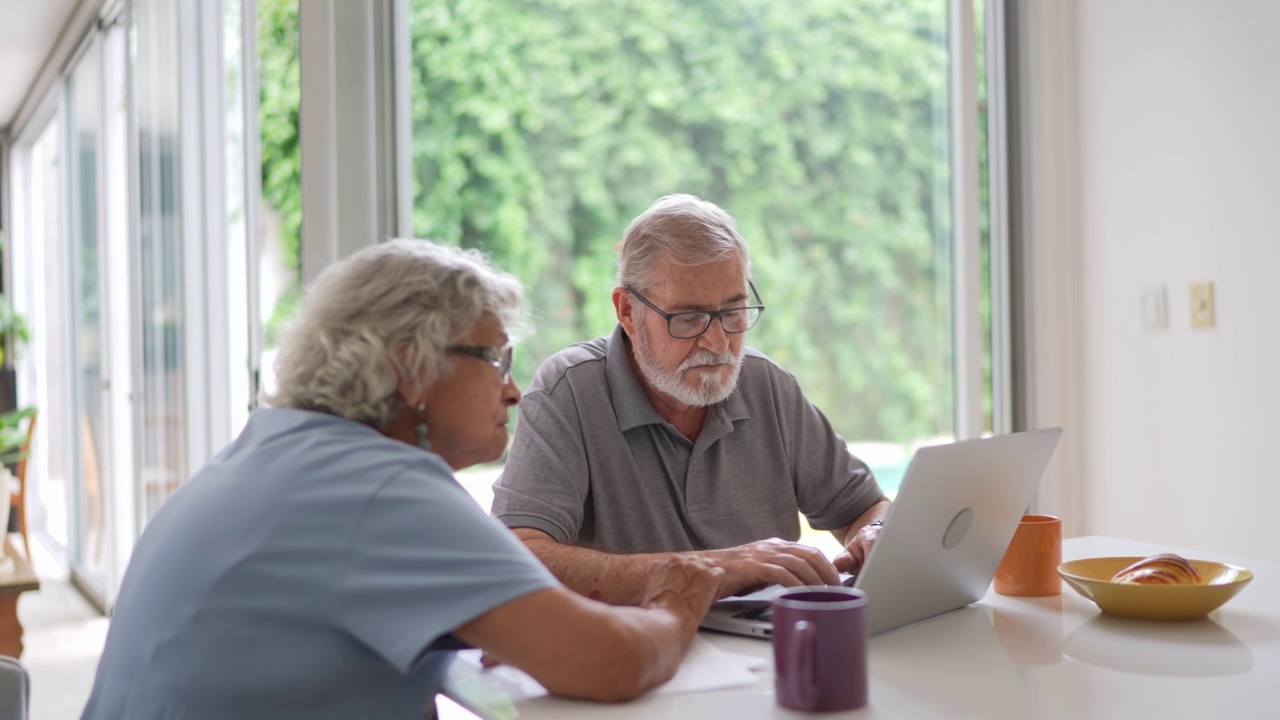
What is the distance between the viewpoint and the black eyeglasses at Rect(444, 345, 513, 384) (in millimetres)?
1117

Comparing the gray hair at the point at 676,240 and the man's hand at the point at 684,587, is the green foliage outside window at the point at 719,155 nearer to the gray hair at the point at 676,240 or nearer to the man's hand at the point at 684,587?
the gray hair at the point at 676,240

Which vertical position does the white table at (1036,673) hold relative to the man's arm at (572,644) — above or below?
below

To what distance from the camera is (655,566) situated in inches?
45.6

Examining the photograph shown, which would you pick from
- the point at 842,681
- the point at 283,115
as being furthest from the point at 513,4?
the point at 842,681

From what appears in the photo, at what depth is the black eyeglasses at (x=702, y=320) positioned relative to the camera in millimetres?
1608

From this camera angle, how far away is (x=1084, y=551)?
1566 millimetres

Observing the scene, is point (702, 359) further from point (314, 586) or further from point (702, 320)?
point (314, 586)

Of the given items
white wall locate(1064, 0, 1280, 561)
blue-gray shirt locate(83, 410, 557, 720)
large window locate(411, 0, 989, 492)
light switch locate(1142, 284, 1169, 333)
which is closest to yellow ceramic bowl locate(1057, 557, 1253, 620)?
blue-gray shirt locate(83, 410, 557, 720)

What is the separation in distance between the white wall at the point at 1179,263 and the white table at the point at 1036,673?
3.82 ft

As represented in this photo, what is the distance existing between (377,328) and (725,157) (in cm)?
788

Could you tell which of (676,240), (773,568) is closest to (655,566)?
(773,568)

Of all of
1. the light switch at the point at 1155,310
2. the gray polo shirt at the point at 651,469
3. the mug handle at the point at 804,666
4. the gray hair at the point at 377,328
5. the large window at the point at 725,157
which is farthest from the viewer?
the large window at the point at 725,157

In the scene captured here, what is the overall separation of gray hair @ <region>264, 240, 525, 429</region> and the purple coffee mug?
1.43ft

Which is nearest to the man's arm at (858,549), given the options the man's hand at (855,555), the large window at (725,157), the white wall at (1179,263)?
the man's hand at (855,555)
